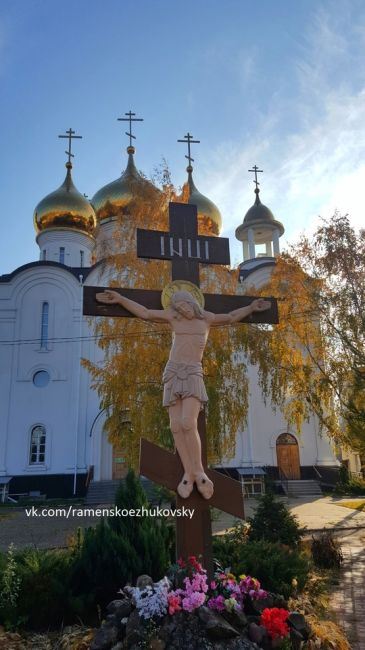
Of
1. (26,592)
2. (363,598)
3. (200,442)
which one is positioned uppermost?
(200,442)

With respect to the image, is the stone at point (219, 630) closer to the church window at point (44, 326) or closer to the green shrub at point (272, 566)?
the green shrub at point (272, 566)

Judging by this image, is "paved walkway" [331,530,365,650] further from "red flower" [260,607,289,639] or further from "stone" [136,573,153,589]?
"stone" [136,573,153,589]

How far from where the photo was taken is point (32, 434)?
19531 mm

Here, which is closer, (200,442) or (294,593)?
(200,442)

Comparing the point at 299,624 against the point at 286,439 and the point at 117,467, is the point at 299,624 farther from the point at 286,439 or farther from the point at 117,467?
the point at 286,439

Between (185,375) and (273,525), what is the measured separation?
3890mm

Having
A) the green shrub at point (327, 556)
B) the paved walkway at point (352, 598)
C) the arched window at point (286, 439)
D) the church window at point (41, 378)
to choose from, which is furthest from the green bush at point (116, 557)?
the arched window at point (286, 439)

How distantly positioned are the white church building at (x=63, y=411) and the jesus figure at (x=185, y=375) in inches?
542

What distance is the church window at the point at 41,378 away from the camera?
20133 millimetres

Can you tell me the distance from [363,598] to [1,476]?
15957 millimetres

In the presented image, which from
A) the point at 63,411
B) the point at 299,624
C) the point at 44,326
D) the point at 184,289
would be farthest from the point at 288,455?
the point at 299,624

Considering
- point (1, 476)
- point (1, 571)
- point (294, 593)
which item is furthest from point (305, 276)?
point (1, 476)

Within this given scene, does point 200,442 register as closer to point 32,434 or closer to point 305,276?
point 305,276

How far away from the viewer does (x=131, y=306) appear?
197 inches
